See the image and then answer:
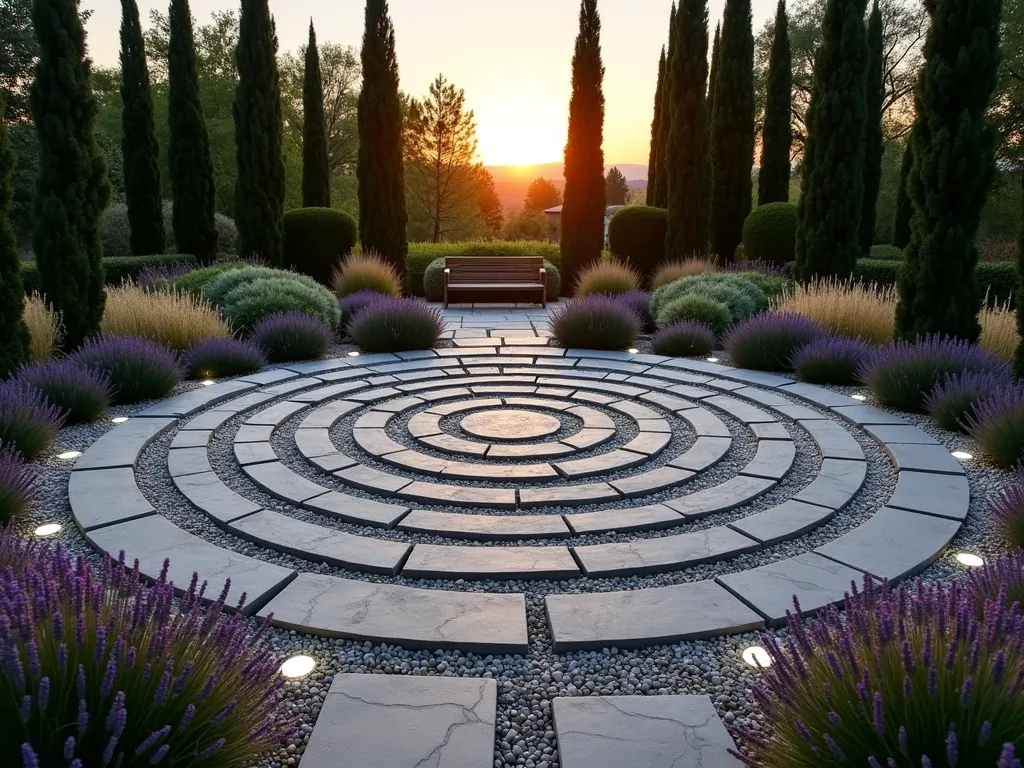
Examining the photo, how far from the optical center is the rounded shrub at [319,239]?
1367 cm

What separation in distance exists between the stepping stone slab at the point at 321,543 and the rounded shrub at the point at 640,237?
472 inches

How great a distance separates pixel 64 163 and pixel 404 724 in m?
6.63

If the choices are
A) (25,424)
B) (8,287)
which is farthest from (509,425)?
(8,287)

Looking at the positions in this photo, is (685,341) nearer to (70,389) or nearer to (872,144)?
(70,389)

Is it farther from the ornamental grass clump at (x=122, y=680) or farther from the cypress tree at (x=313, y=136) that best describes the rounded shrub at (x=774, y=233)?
the ornamental grass clump at (x=122, y=680)

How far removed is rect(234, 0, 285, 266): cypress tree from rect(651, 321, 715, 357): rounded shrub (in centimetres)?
836

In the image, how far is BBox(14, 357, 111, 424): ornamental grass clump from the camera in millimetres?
4855

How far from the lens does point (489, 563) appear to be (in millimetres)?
2938

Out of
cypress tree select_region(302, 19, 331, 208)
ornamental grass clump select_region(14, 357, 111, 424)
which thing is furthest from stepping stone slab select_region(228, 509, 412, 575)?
cypress tree select_region(302, 19, 331, 208)

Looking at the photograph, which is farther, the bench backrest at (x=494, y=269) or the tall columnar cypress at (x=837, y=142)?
the bench backrest at (x=494, y=269)

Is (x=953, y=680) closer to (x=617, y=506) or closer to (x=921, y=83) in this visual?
(x=617, y=506)

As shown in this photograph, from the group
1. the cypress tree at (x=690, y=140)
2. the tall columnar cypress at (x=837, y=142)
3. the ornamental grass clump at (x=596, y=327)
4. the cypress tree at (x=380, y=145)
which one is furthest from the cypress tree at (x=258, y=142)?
the tall columnar cypress at (x=837, y=142)

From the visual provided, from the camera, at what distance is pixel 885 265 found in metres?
10.4

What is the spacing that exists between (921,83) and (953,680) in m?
6.43
